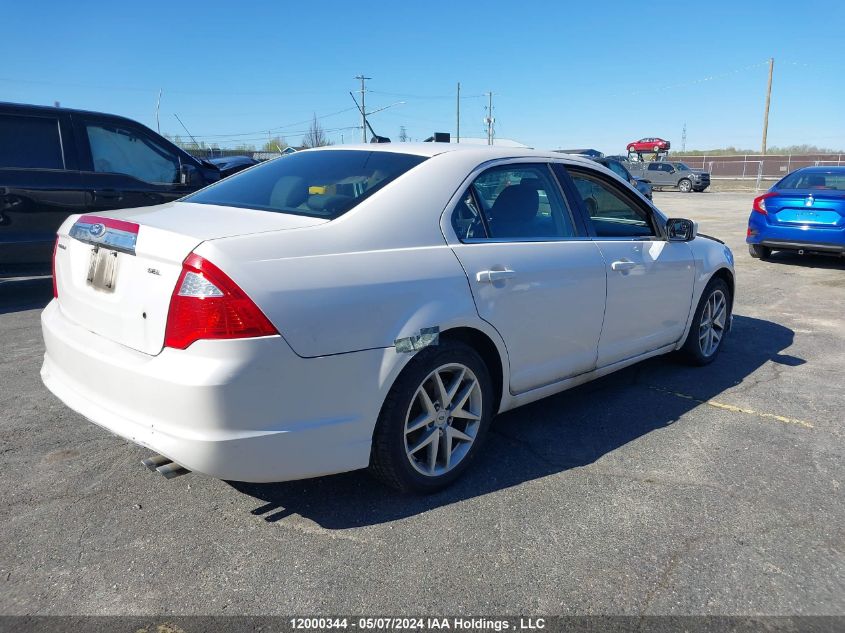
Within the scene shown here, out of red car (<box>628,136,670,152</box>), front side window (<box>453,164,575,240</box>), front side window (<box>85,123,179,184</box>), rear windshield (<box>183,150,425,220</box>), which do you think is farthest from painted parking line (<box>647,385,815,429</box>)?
red car (<box>628,136,670,152</box>)

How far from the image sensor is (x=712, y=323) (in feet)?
17.0

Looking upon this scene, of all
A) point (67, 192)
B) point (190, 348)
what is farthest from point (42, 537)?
point (67, 192)

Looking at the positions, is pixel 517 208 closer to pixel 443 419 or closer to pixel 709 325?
pixel 443 419

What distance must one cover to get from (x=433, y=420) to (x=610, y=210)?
2.16 m

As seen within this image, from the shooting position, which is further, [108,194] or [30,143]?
[108,194]

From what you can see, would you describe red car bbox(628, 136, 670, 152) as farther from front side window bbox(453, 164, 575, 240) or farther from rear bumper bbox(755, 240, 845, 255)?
front side window bbox(453, 164, 575, 240)

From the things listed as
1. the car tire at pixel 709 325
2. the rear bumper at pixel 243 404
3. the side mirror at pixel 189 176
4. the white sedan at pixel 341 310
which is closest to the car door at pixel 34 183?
the side mirror at pixel 189 176

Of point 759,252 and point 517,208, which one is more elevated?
point 517,208

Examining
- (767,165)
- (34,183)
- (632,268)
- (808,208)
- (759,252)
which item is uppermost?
(767,165)

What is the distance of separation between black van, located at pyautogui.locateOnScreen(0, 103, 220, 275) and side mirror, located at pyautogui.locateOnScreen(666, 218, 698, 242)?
18.1 feet

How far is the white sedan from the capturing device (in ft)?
8.04

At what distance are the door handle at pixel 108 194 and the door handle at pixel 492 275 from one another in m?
5.41

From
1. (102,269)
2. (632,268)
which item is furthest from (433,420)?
(632,268)

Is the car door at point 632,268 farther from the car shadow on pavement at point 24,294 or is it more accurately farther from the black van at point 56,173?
the car shadow on pavement at point 24,294
